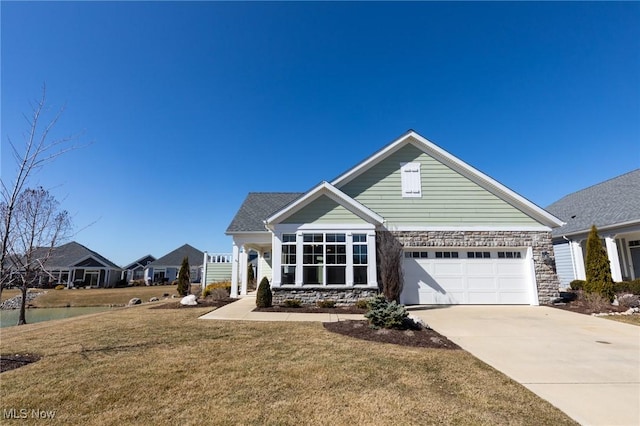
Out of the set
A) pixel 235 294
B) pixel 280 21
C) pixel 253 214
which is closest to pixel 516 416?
pixel 280 21

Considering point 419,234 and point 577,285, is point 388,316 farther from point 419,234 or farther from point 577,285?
point 577,285

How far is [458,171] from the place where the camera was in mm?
13680

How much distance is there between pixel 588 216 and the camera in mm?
16797

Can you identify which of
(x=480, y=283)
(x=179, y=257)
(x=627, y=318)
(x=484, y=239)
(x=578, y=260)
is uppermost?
(x=179, y=257)

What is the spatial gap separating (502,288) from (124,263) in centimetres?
5264

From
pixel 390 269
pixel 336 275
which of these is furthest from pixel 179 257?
pixel 390 269

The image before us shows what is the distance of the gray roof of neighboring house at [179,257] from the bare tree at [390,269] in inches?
1508

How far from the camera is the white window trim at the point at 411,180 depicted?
44.2 ft

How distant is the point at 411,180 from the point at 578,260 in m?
11.3

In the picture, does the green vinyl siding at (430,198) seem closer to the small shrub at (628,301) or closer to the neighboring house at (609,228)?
the neighboring house at (609,228)

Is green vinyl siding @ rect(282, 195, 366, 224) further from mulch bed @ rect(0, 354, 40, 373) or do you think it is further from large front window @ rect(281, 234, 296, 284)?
mulch bed @ rect(0, 354, 40, 373)

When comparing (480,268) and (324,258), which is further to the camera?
(480,268)

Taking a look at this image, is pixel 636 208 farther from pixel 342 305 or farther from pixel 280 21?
pixel 280 21

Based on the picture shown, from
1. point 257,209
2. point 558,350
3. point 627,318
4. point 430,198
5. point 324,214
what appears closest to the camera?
point 558,350
